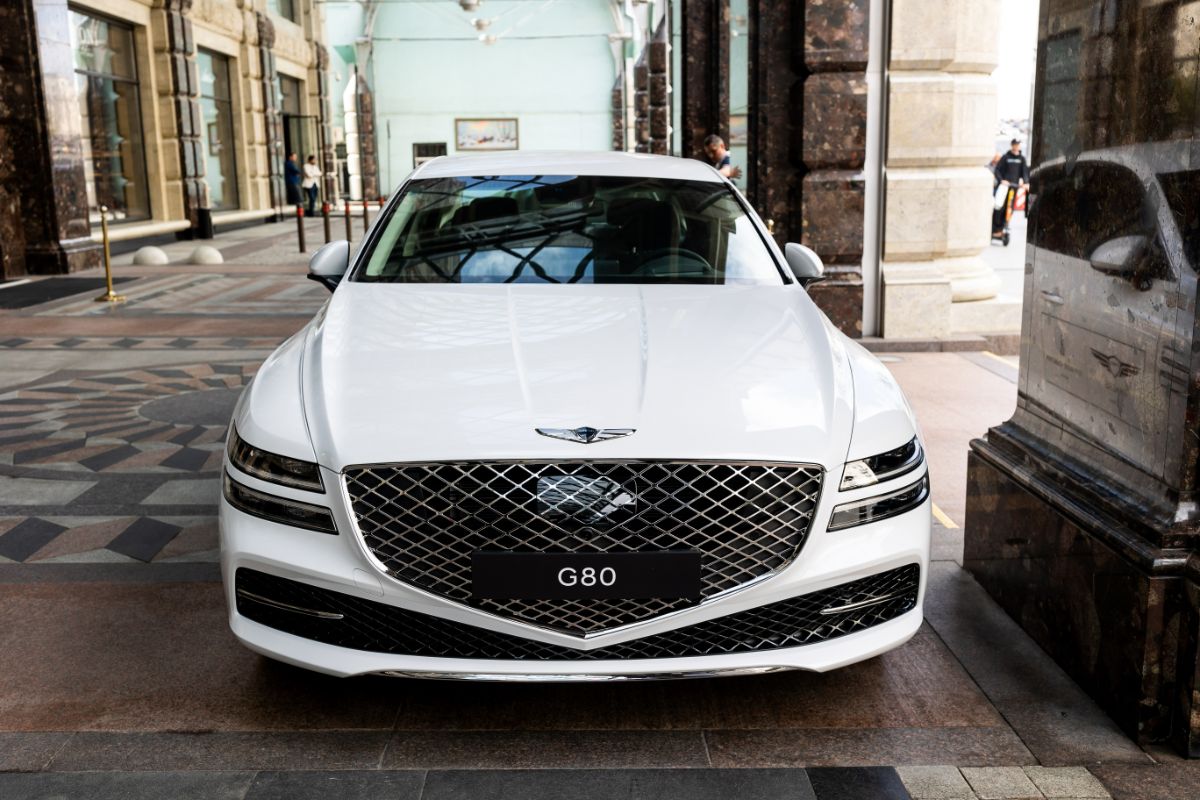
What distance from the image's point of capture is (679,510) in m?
2.51

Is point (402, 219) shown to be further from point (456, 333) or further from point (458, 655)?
point (458, 655)

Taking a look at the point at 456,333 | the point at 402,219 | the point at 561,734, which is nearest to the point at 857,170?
the point at 402,219

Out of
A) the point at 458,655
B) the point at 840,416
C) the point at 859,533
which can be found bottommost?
the point at 458,655

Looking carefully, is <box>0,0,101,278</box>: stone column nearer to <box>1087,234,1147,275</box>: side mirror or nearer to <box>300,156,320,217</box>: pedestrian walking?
<box>1087,234,1147,275</box>: side mirror

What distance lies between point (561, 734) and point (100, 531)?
7.70 ft

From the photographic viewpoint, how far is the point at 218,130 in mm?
22656

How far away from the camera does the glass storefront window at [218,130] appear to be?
2172 cm

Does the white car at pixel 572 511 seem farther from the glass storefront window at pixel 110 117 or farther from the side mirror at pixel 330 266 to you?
the glass storefront window at pixel 110 117

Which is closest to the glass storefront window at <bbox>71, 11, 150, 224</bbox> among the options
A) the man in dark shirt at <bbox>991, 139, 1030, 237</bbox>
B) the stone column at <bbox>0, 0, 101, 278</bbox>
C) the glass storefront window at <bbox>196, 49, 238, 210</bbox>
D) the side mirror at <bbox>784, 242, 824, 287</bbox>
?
the glass storefront window at <bbox>196, 49, 238, 210</bbox>

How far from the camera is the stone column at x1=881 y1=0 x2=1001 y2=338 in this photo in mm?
8000

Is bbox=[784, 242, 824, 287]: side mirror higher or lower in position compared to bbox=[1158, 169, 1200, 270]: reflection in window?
lower

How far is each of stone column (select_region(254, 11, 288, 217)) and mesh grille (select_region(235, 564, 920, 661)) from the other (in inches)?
931

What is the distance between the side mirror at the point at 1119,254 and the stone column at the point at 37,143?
491 inches

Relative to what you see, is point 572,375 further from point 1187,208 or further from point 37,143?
point 37,143
